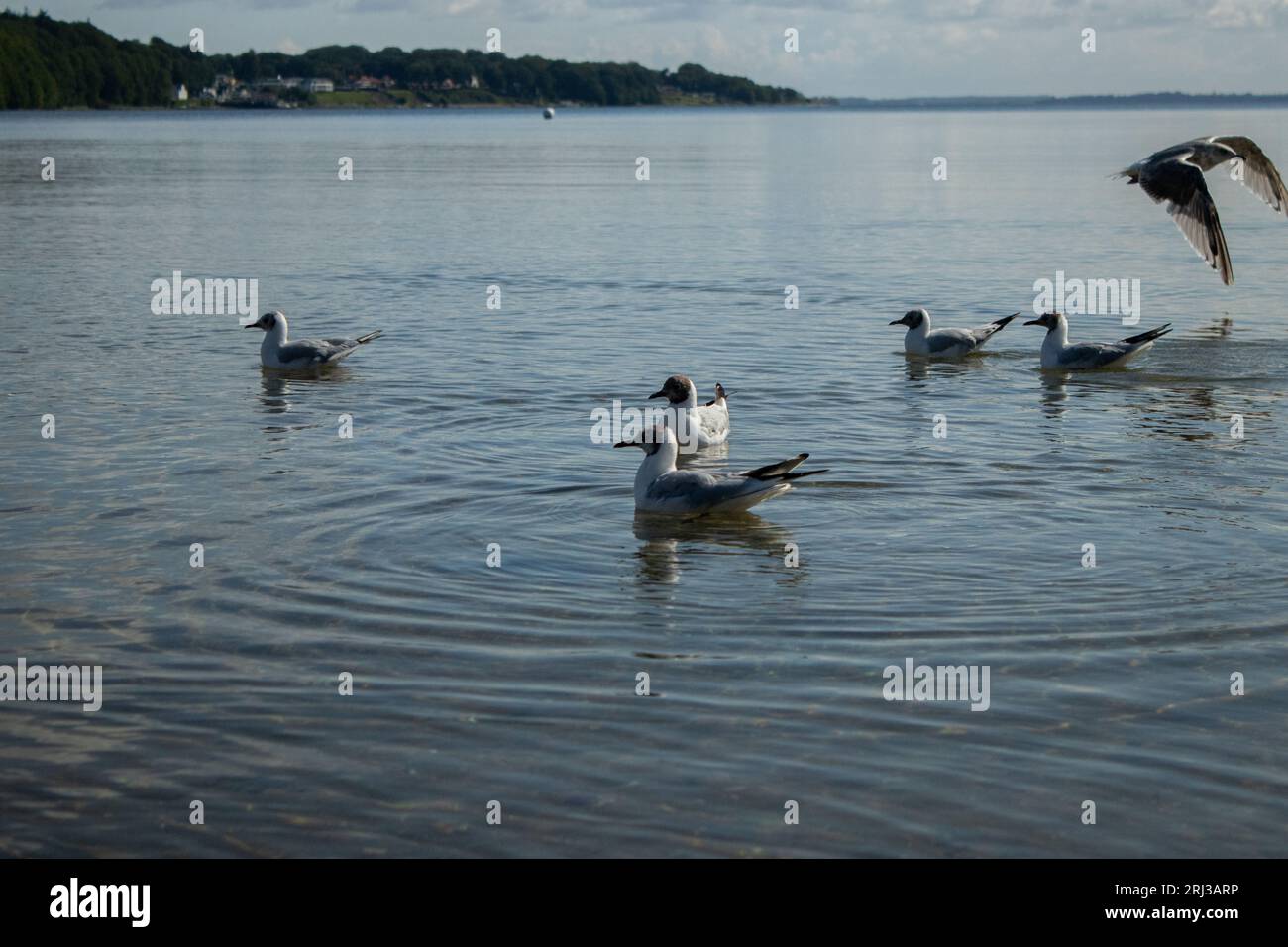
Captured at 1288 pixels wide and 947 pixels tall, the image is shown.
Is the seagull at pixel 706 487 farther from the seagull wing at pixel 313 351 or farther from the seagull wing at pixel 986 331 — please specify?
the seagull wing at pixel 986 331

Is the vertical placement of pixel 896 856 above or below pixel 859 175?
below

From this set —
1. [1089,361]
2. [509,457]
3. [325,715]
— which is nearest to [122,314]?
[509,457]

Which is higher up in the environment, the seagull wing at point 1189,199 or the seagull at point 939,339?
the seagull wing at point 1189,199

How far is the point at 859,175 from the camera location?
7019 centimetres

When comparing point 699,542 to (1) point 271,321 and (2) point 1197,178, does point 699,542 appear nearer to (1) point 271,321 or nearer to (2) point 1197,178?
(1) point 271,321

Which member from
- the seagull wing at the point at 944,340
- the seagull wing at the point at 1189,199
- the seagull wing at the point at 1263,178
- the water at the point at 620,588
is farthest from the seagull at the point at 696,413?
the seagull wing at the point at 1263,178

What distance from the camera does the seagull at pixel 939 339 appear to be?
2134cm

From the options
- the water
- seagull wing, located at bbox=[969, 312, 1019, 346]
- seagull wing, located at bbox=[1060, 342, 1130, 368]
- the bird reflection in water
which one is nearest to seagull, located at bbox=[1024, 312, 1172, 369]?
seagull wing, located at bbox=[1060, 342, 1130, 368]

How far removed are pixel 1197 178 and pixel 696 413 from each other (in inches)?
336

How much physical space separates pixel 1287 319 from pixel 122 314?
19.7 m

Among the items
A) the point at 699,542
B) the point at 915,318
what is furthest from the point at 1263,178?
the point at 699,542

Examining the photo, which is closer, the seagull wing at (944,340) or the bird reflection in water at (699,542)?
the bird reflection in water at (699,542)

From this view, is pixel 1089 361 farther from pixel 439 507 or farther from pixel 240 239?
pixel 240 239

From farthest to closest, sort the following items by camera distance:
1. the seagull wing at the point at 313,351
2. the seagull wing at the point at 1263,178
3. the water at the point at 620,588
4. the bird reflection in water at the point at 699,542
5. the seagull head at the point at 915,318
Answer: the seagull head at the point at 915,318 < the seagull wing at the point at 1263,178 < the seagull wing at the point at 313,351 < the bird reflection in water at the point at 699,542 < the water at the point at 620,588
